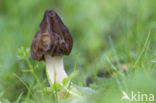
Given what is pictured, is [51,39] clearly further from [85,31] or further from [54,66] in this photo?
[85,31]

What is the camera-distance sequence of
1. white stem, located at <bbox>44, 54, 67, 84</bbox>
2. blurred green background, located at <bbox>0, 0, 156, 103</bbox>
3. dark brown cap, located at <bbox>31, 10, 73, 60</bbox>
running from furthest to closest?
1. blurred green background, located at <bbox>0, 0, 156, 103</bbox>
2. white stem, located at <bbox>44, 54, 67, 84</bbox>
3. dark brown cap, located at <bbox>31, 10, 73, 60</bbox>

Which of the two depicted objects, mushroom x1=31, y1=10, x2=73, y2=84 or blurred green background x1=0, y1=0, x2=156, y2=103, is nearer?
mushroom x1=31, y1=10, x2=73, y2=84

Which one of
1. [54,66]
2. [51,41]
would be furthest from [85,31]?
[51,41]

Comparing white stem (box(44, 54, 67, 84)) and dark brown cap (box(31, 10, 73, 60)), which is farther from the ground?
dark brown cap (box(31, 10, 73, 60))

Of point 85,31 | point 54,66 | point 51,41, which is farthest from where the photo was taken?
point 85,31

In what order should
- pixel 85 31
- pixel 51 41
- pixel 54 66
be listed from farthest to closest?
pixel 85 31, pixel 54 66, pixel 51 41

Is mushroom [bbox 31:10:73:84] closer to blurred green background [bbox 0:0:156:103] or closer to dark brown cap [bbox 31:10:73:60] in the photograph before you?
dark brown cap [bbox 31:10:73:60]

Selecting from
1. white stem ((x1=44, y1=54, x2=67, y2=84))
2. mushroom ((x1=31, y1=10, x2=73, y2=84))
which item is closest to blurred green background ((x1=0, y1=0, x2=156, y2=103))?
white stem ((x1=44, y1=54, x2=67, y2=84))

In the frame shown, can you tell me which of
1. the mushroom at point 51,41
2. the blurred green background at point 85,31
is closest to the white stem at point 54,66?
the mushroom at point 51,41
